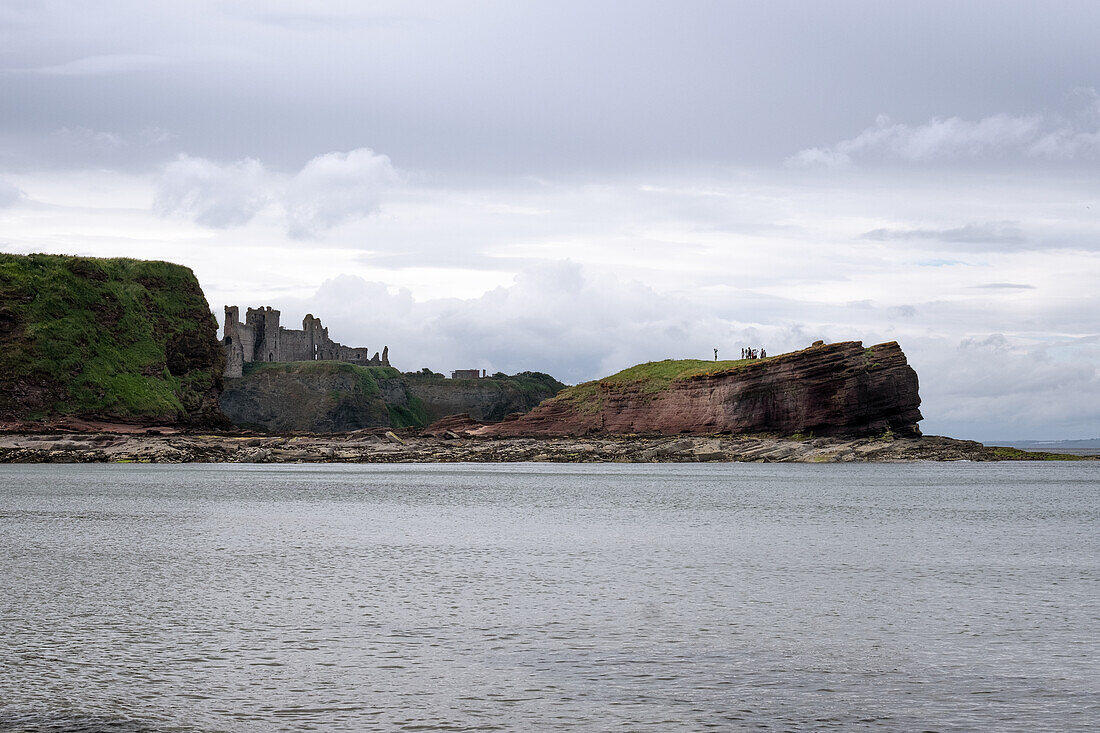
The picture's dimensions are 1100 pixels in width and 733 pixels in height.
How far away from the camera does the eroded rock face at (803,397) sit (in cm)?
→ 8544

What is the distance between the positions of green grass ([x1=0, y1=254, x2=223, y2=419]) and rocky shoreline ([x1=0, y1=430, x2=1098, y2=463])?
7819mm

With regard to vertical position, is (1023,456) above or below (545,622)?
above

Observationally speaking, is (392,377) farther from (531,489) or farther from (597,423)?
(531,489)

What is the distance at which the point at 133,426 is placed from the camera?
309 feet

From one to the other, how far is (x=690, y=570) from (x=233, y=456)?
7026 centimetres

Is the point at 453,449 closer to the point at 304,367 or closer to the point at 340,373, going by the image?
the point at 340,373

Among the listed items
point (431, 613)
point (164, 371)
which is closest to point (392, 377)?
point (164, 371)

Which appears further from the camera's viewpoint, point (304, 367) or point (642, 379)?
point (304, 367)

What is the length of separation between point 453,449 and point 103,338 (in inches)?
1527

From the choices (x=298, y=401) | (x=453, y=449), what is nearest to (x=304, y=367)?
(x=298, y=401)

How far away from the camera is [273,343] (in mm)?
170875

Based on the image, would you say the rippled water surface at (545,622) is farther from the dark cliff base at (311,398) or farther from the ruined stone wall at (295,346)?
the ruined stone wall at (295,346)

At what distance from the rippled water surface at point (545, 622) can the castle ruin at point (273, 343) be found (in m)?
126

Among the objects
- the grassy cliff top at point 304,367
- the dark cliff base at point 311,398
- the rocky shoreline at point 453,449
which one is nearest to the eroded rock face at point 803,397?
the rocky shoreline at point 453,449
